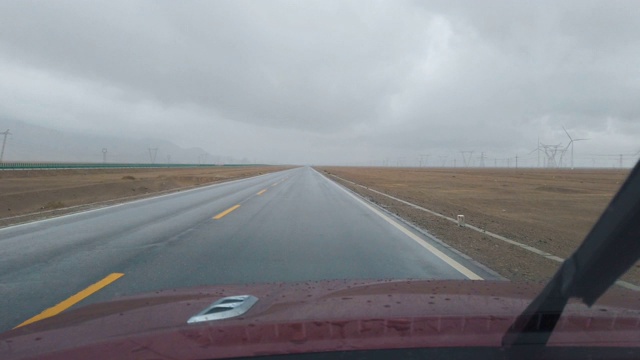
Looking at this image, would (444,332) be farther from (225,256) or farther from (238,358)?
(225,256)

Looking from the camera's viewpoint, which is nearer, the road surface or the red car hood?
the red car hood

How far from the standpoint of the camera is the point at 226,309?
12.8 ft

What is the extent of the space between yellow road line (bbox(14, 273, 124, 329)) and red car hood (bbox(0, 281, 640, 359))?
1347 mm

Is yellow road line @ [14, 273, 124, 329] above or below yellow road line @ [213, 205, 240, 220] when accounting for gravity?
below

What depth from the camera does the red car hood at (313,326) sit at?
9.96 feet

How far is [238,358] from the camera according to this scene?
2.89 metres

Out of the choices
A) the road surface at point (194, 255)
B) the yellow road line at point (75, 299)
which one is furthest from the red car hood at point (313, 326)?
the road surface at point (194, 255)

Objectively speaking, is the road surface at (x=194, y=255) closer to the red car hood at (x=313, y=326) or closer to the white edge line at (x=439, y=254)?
the white edge line at (x=439, y=254)

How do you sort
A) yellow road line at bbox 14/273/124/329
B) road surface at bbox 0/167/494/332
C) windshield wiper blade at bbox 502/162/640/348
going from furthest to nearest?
1. road surface at bbox 0/167/494/332
2. yellow road line at bbox 14/273/124/329
3. windshield wiper blade at bbox 502/162/640/348

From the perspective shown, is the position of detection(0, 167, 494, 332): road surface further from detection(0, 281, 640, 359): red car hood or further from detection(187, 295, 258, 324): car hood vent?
detection(187, 295, 258, 324): car hood vent

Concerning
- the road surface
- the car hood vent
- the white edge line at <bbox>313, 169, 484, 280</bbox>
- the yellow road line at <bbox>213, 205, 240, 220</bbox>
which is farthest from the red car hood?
the yellow road line at <bbox>213, 205, 240, 220</bbox>

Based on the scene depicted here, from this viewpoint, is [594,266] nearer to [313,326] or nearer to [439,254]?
[313,326]

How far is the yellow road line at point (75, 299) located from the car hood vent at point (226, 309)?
7.92 ft

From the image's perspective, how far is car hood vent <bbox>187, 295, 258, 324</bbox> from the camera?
3.65 meters
